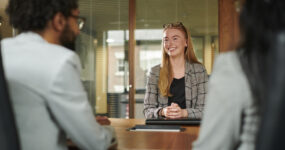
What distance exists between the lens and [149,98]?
8.88ft

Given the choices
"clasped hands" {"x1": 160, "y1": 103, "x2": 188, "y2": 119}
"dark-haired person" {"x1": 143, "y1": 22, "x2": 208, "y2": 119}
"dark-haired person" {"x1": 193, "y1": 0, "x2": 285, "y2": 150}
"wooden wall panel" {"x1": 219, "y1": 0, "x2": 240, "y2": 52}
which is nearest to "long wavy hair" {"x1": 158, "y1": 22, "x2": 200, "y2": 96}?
"dark-haired person" {"x1": 143, "y1": 22, "x2": 208, "y2": 119}

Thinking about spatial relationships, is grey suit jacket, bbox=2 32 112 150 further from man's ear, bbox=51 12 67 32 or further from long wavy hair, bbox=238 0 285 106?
long wavy hair, bbox=238 0 285 106

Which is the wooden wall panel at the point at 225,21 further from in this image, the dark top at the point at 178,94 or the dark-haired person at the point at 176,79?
the dark top at the point at 178,94

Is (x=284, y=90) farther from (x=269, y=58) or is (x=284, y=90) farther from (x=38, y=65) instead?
(x=38, y=65)

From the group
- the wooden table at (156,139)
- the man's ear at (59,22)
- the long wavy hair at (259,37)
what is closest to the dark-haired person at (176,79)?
the wooden table at (156,139)

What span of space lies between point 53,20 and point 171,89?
1631 millimetres

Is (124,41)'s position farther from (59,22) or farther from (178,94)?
(59,22)

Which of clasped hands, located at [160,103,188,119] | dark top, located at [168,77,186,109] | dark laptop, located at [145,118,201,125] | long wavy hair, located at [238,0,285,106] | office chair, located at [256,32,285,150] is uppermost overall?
long wavy hair, located at [238,0,285,106]

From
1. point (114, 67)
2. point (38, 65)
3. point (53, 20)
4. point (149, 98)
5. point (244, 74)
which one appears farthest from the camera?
point (114, 67)

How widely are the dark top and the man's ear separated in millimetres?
1588

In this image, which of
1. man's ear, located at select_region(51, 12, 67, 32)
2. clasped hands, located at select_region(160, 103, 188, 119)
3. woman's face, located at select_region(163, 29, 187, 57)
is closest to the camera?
man's ear, located at select_region(51, 12, 67, 32)

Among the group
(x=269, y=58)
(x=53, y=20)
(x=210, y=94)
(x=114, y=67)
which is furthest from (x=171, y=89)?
(x=114, y=67)

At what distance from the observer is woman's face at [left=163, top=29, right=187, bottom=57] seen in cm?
279

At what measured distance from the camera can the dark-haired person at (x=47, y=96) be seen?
42.8 inches
